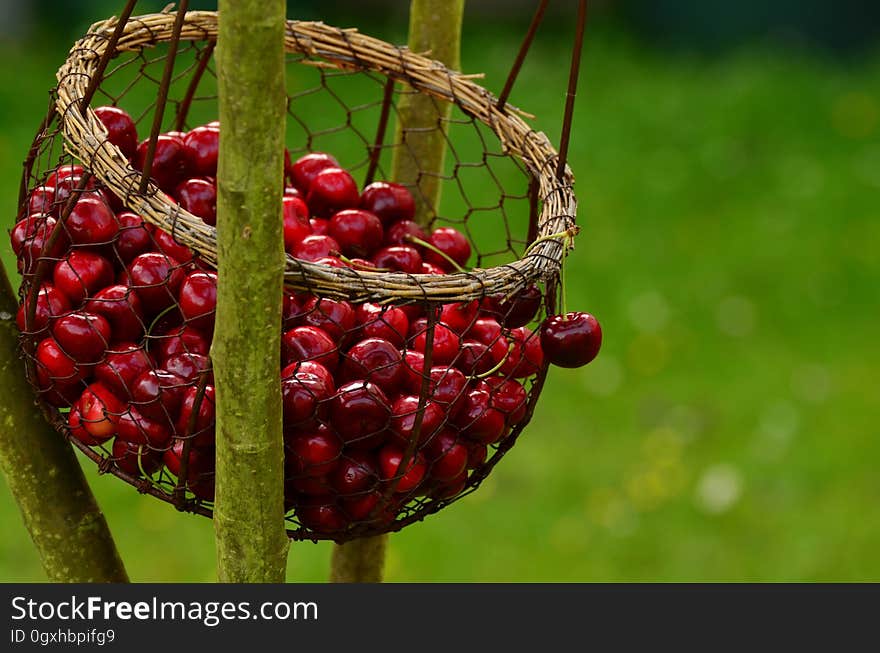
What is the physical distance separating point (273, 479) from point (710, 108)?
3.96 metres

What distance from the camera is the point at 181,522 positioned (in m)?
2.79

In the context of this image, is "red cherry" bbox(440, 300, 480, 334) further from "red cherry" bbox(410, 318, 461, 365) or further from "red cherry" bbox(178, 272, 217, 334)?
"red cherry" bbox(178, 272, 217, 334)

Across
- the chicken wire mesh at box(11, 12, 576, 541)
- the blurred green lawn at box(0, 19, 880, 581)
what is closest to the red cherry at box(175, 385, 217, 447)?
the chicken wire mesh at box(11, 12, 576, 541)

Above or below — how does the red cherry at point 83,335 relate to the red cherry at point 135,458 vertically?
above

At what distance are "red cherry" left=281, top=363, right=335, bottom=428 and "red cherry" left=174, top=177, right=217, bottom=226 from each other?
260 mm

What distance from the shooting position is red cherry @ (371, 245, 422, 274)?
1285 millimetres

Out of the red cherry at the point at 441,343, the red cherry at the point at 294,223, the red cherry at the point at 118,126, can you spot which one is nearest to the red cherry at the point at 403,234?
the red cherry at the point at 294,223

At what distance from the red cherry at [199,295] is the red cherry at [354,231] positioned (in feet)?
0.89

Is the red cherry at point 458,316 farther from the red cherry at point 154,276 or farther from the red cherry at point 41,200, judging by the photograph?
the red cherry at point 41,200

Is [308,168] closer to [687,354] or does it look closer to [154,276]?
[154,276]

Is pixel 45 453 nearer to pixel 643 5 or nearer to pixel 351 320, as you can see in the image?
pixel 351 320

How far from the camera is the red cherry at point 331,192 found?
138 cm

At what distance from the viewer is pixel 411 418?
1.07 meters

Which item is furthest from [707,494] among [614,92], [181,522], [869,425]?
[614,92]
